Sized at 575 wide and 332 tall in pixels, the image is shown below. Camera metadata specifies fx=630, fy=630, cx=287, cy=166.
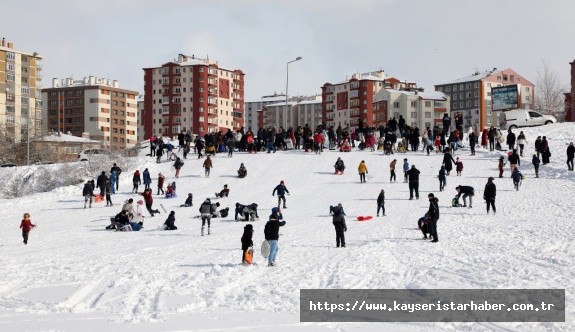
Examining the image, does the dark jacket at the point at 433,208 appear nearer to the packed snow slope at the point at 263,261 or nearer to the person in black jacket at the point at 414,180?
the packed snow slope at the point at 263,261

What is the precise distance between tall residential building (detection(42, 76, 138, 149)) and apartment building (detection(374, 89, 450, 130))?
51381 mm

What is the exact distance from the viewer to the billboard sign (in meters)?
58.5

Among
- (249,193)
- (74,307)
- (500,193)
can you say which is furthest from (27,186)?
(74,307)

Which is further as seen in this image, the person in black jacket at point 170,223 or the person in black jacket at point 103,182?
the person in black jacket at point 103,182

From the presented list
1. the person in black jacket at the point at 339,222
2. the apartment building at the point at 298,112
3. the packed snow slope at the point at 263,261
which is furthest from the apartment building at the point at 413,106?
the person in black jacket at the point at 339,222

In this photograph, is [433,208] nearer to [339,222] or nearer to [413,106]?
[339,222]

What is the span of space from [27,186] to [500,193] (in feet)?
93.7

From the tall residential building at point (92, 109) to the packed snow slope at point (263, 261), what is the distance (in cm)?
9479

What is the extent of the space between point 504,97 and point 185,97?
255 feet

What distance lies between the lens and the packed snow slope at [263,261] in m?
11.0

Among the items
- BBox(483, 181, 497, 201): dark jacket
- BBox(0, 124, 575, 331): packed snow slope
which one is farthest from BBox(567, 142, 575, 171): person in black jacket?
BBox(483, 181, 497, 201): dark jacket

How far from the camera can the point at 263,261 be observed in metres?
16.3

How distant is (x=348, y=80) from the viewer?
470 feet

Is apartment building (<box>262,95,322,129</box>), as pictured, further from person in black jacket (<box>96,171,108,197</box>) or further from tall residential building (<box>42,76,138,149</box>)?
person in black jacket (<box>96,171,108,197</box>)
